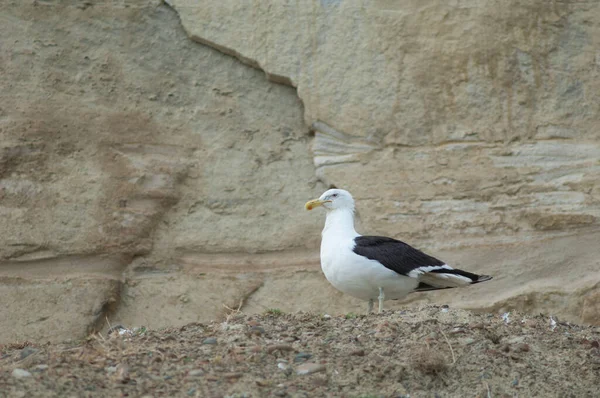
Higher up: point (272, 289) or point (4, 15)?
point (4, 15)

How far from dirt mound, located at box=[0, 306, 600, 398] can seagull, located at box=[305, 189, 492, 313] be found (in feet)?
2.28

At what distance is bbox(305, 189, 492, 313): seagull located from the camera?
7.36 metres

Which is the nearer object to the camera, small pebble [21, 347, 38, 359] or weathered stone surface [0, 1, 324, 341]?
small pebble [21, 347, 38, 359]

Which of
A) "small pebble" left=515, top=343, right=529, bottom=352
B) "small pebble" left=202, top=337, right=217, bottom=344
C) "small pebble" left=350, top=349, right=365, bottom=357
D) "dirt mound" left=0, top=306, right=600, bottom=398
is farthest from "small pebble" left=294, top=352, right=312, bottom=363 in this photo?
"small pebble" left=515, top=343, right=529, bottom=352

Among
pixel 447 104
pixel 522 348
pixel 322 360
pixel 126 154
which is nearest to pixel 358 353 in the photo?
pixel 322 360

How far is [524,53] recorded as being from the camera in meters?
9.53

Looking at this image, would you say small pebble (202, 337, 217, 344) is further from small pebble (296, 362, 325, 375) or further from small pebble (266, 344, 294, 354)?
small pebble (296, 362, 325, 375)

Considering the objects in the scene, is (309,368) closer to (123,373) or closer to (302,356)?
(302,356)

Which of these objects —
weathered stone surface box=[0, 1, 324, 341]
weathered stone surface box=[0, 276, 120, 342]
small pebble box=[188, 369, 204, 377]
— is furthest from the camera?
weathered stone surface box=[0, 1, 324, 341]

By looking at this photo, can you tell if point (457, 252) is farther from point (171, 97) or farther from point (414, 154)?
point (171, 97)

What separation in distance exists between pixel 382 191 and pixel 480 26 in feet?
5.89

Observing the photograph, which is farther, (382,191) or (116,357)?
(382,191)

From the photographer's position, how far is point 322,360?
5.73 metres

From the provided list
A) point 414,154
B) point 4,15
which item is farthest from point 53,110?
point 414,154
